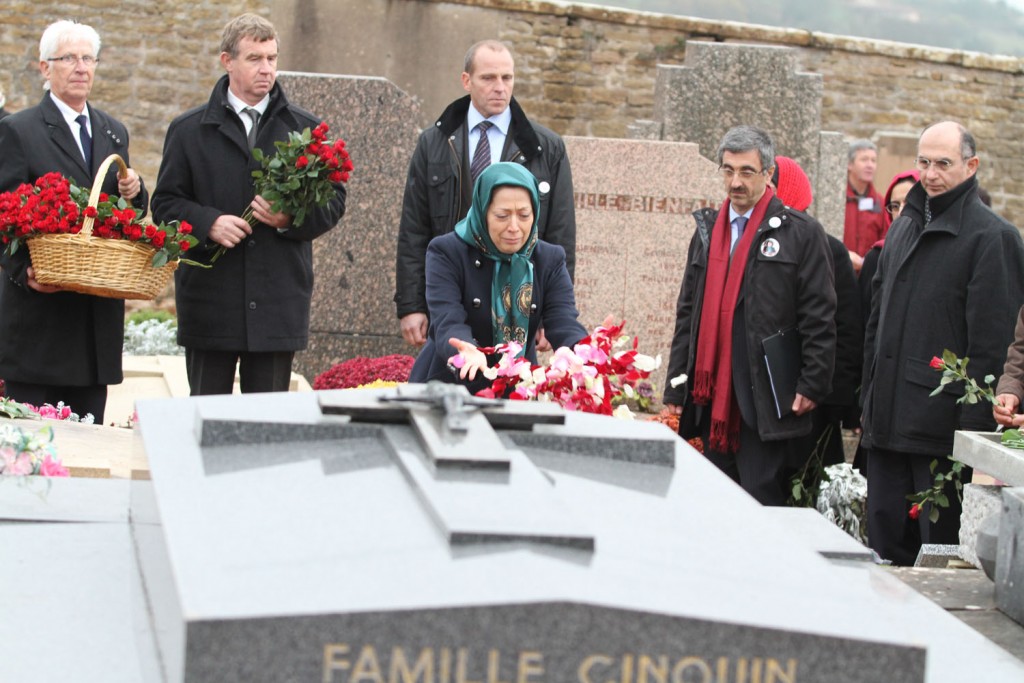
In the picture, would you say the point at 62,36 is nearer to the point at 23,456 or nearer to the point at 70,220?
the point at 70,220

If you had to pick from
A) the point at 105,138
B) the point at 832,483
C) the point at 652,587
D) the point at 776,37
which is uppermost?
the point at 776,37

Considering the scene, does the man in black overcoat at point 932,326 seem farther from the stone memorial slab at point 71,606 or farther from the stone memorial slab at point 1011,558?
the stone memorial slab at point 71,606

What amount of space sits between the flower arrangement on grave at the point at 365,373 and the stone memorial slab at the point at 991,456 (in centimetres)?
359

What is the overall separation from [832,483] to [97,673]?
4690 mm

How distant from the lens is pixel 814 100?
10961 millimetres

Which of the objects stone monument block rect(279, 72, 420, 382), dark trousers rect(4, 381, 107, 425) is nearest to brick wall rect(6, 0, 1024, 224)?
stone monument block rect(279, 72, 420, 382)

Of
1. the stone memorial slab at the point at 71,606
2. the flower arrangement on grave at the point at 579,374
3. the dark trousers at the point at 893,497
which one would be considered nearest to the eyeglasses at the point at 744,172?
the dark trousers at the point at 893,497

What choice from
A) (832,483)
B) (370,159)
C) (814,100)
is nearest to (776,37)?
(814,100)

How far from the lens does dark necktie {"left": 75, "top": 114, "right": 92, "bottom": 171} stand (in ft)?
20.5

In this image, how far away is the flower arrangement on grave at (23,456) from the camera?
385 cm

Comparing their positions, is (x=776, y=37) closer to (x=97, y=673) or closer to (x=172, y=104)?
(x=172, y=104)

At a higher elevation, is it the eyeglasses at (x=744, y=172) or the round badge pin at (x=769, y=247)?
the eyeglasses at (x=744, y=172)

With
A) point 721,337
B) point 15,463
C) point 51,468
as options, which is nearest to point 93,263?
point 51,468

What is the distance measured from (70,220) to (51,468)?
1730mm
